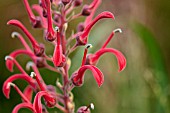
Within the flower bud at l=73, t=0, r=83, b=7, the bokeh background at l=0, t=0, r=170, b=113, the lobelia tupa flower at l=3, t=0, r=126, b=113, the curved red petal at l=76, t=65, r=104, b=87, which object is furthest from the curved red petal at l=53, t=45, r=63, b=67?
the bokeh background at l=0, t=0, r=170, b=113

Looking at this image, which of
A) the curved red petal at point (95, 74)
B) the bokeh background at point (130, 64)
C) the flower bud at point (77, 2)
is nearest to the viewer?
the curved red petal at point (95, 74)

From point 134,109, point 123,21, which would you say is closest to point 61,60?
point 134,109

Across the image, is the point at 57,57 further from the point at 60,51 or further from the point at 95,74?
the point at 95,74

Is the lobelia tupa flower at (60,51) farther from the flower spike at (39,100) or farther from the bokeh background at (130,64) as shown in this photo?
the bokeh background at (130,64)

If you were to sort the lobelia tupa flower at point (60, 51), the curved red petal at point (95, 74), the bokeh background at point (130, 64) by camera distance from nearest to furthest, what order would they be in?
the curved red petal at point (95, 74) < the lobelia tupa flower at point (60, 51) < the bokeh background at point (130, 64)

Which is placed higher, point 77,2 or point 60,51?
point 77,2

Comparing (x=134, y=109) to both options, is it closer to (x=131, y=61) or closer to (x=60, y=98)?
(x=131, y=61)

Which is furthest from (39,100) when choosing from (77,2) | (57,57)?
(77,2)

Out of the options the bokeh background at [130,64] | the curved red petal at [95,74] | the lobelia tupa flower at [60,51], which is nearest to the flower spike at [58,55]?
the lobelia tupa flower at [60,51]
